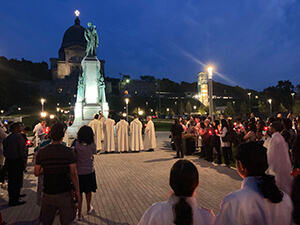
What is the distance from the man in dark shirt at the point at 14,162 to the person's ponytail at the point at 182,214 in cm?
571

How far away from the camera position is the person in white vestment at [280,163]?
477 centimetres

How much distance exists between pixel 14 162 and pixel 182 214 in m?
5.84

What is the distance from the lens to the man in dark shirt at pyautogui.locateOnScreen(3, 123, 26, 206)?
19.7 ft

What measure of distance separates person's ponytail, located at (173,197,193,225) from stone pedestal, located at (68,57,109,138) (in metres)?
22.2

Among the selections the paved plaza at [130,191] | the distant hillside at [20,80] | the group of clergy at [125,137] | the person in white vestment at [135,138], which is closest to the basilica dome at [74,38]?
the distant hillside at [20,80]

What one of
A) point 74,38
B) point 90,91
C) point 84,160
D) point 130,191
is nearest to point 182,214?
point 84,160

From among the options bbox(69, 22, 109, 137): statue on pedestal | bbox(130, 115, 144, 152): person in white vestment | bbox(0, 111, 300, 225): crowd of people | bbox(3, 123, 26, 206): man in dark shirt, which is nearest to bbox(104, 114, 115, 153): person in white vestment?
bbox(130, 115, 144, 152): person in white vestment

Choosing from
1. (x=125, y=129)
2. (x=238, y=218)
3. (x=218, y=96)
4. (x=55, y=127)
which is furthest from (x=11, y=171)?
(x=218, y=96)

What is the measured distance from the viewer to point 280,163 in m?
4.82

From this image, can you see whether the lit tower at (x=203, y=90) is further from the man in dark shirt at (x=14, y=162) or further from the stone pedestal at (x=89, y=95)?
the man in dark shirt at (x=14, y=162)

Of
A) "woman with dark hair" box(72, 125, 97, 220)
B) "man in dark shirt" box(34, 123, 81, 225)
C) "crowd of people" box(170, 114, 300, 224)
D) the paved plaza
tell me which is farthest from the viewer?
the paved plaza

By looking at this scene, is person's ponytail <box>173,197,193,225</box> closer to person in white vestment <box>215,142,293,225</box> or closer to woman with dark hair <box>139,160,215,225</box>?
woman with dark hair <box>139,160,215,225</box>

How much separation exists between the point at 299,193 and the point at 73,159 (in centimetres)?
310

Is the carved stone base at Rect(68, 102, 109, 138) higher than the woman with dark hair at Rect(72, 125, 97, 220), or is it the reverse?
the carved stone base at Rect(68, 102, 109, 138)
